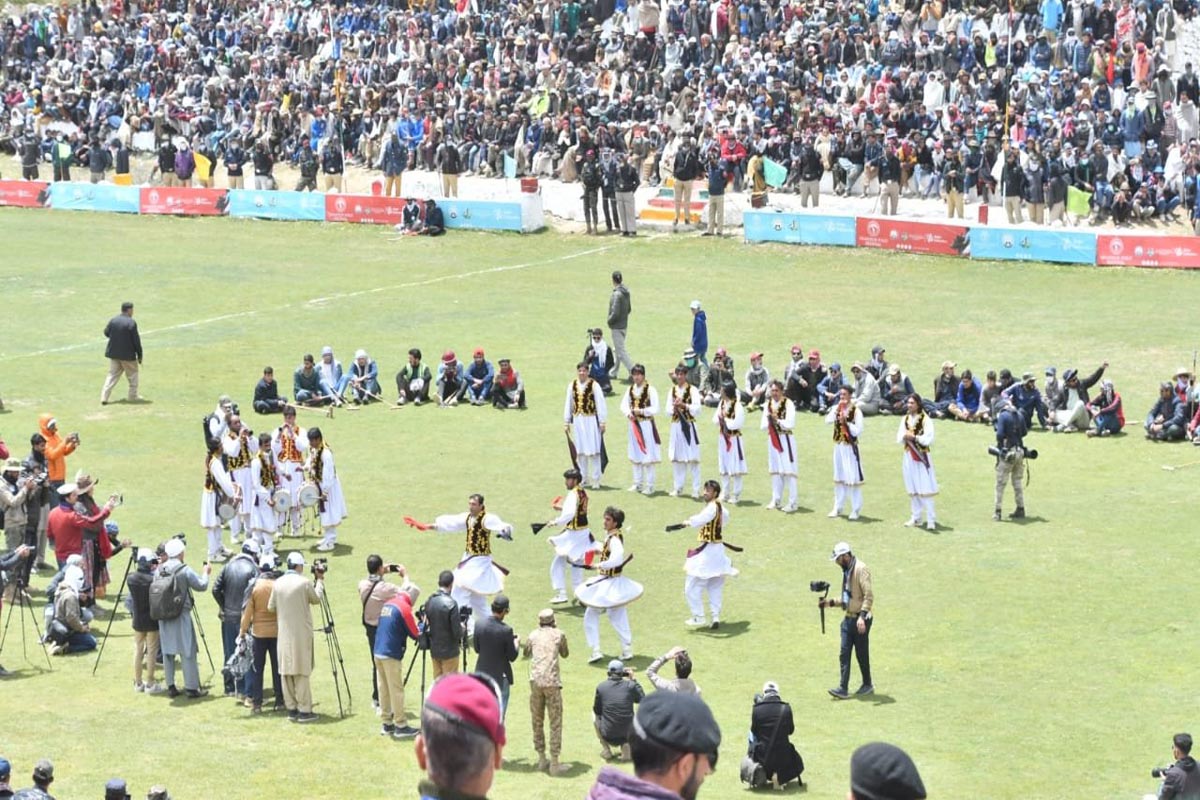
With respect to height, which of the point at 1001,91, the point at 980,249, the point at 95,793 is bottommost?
the point at 95,793

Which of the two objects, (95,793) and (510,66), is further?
(510,66)

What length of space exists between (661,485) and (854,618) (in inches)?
397

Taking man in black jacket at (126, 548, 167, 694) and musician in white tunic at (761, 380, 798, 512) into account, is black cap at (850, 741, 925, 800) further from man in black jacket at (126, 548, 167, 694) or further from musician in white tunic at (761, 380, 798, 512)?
musician in white tunic at (761, 380, 798, 512)

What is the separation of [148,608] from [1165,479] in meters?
16.0

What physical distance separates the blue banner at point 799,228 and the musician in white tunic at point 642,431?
18.2m

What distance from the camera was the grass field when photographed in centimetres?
1850

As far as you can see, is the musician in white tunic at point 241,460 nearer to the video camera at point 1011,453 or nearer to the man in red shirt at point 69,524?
the man in red shirt at point 69,524

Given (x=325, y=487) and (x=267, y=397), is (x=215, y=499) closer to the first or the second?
(x=325, y=487)

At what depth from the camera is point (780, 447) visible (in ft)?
90.6

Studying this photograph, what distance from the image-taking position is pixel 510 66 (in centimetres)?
5794

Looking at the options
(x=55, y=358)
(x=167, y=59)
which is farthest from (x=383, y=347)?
(x=167, y=59)

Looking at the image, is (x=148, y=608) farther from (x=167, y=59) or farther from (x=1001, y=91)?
(x=167, y=59)

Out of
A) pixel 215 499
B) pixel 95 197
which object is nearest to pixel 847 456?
pixel 215 499

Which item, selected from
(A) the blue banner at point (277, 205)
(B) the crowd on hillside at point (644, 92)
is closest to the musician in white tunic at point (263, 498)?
(B) the crowd on hillside at point (644, 92)
